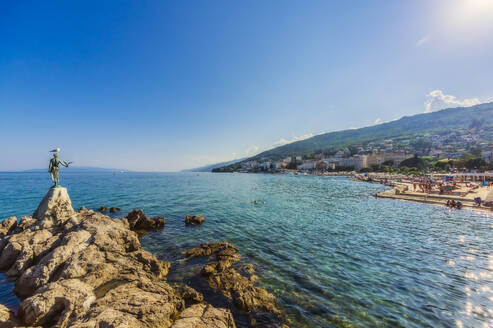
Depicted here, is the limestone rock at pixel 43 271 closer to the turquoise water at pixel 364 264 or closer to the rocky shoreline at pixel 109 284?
the rocky shoreline at pixel 109 284

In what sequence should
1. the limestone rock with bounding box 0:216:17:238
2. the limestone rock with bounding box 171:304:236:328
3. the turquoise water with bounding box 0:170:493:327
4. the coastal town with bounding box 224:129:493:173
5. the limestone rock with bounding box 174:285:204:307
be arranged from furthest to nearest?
the coastal town with bounding box 224:129:493:173 → the limestone rock with bounding box 0:216:17:238 → the limestone rock with bounding box 174:285:204:307 → the turquoise water with bounding box 0:170:493:327 → the limestone rock with bounding box 171:304:236:328

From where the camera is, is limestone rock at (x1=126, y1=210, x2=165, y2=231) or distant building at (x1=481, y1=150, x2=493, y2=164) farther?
distant building at (x1=481, y1=150, x2=493, y2=164)

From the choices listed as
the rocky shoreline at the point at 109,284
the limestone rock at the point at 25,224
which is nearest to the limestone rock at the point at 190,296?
the rocky shoreline at the point at 109,284

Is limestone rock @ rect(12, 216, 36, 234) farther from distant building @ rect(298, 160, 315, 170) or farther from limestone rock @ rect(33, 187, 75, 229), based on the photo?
distant building @ rect(298, 160, 315, 170)

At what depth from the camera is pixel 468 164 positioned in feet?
255

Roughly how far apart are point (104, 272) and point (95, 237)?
9.83ft

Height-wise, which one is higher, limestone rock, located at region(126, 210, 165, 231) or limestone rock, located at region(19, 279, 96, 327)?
limestone rock, located at region(19, 279, 96, 327)

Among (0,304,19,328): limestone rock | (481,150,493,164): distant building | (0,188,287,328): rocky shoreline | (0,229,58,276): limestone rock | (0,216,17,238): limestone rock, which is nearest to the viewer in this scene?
(0,304,19,328): limestone rock

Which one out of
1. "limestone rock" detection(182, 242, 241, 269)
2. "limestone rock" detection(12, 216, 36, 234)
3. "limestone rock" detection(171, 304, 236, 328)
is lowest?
"limestone rock" detection(182, 242, 241, 269)

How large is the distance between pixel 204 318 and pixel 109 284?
4368mm

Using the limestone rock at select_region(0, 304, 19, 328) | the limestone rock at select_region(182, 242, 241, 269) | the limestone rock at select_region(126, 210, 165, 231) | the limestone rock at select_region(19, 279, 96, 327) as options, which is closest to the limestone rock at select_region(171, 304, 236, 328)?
the limestone rock at select_region(19, 279, 96, 327)

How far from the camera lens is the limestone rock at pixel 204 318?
5051mm

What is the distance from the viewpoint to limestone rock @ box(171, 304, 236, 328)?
5051mm

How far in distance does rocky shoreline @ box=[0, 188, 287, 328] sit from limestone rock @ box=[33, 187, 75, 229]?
2.6 inches
